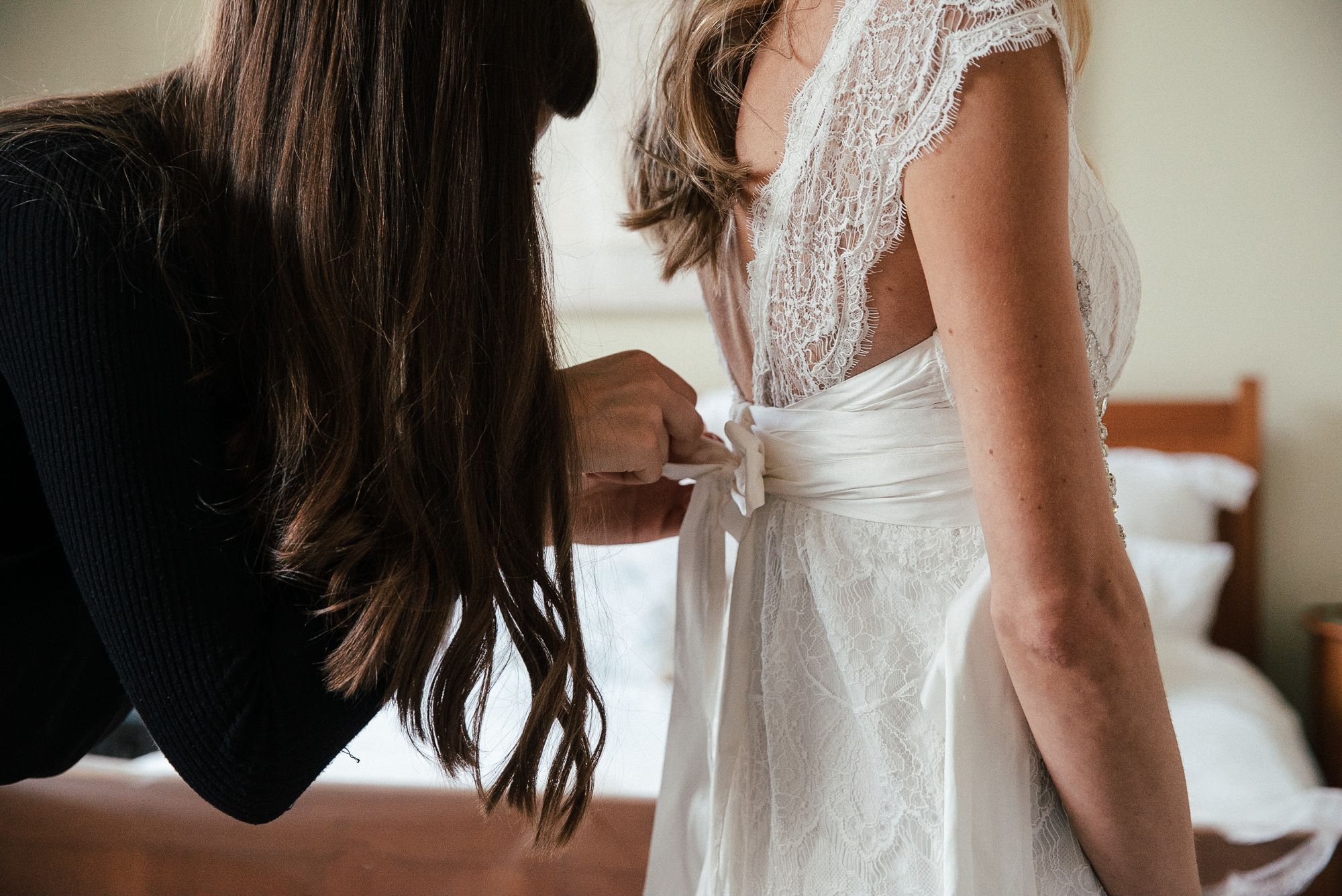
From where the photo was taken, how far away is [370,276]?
21.0 inches

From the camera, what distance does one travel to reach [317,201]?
52cm

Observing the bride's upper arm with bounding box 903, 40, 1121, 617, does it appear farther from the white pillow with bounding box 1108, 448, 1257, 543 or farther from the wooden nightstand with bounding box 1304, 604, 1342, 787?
the wooden nightstand with bounding box 1304, 604, 1342, 787

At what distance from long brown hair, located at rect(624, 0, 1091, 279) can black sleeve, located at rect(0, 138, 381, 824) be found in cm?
36

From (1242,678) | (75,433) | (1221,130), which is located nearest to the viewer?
(75,433)

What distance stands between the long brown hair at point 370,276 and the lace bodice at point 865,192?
162 mm

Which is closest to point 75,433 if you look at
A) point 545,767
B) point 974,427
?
point 974,427

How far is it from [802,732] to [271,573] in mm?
368

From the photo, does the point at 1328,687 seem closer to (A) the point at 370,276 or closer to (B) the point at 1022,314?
(B) the point at 1022,314

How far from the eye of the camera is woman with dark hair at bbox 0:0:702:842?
18.4 inches

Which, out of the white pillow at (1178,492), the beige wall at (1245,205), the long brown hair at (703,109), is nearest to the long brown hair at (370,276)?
the long brown hair at (703,109)

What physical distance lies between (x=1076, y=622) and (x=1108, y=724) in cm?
7

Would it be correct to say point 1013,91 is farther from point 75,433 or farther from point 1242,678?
point 1242,678

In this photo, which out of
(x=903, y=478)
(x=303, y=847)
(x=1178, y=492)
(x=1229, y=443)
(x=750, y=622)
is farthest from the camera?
(x=1229, y=443)

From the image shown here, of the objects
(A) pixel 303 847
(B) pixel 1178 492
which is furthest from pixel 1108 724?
(B) pixel 1178 492
